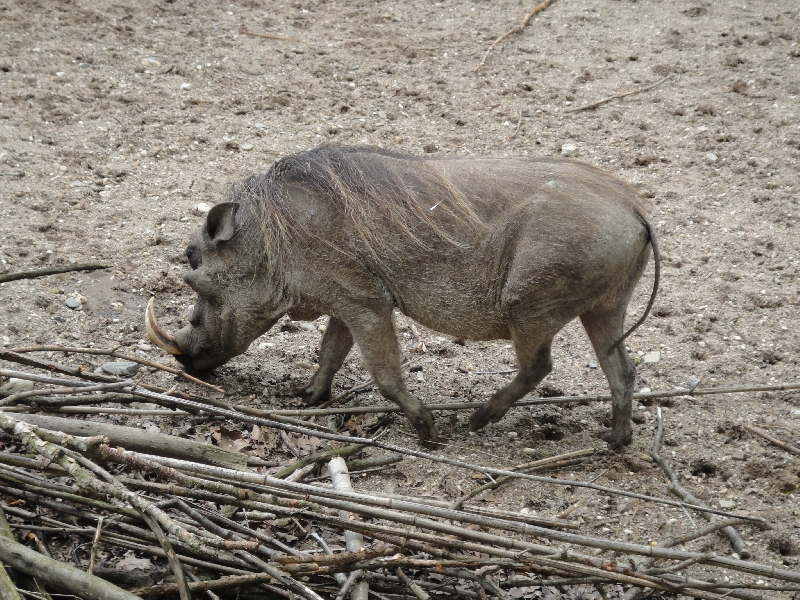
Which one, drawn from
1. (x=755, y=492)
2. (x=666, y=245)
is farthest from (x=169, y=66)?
(x=755, y=492)

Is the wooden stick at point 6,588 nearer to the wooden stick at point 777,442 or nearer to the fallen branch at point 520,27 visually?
the wooden stick at point 777,442

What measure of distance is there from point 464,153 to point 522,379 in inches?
84.0

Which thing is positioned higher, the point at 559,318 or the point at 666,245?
the point at 559,318

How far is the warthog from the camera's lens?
3.93 meters

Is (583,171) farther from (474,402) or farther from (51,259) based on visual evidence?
(51,259)

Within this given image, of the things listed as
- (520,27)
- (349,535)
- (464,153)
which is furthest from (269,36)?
(349,535)

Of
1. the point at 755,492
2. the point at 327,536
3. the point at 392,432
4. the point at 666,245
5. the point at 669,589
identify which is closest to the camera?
Answer: the point at 669,589

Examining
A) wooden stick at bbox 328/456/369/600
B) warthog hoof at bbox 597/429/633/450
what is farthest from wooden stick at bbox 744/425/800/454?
wooden stick at bbox 328/456/369/600

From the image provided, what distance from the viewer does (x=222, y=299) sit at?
14.6 feet

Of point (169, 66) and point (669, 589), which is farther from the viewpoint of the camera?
point (169, 66)

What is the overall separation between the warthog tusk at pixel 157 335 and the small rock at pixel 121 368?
0.55 feet

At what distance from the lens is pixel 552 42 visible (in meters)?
7.61

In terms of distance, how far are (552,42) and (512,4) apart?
2.55 ft

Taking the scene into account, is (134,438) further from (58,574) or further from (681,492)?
(681,492)
